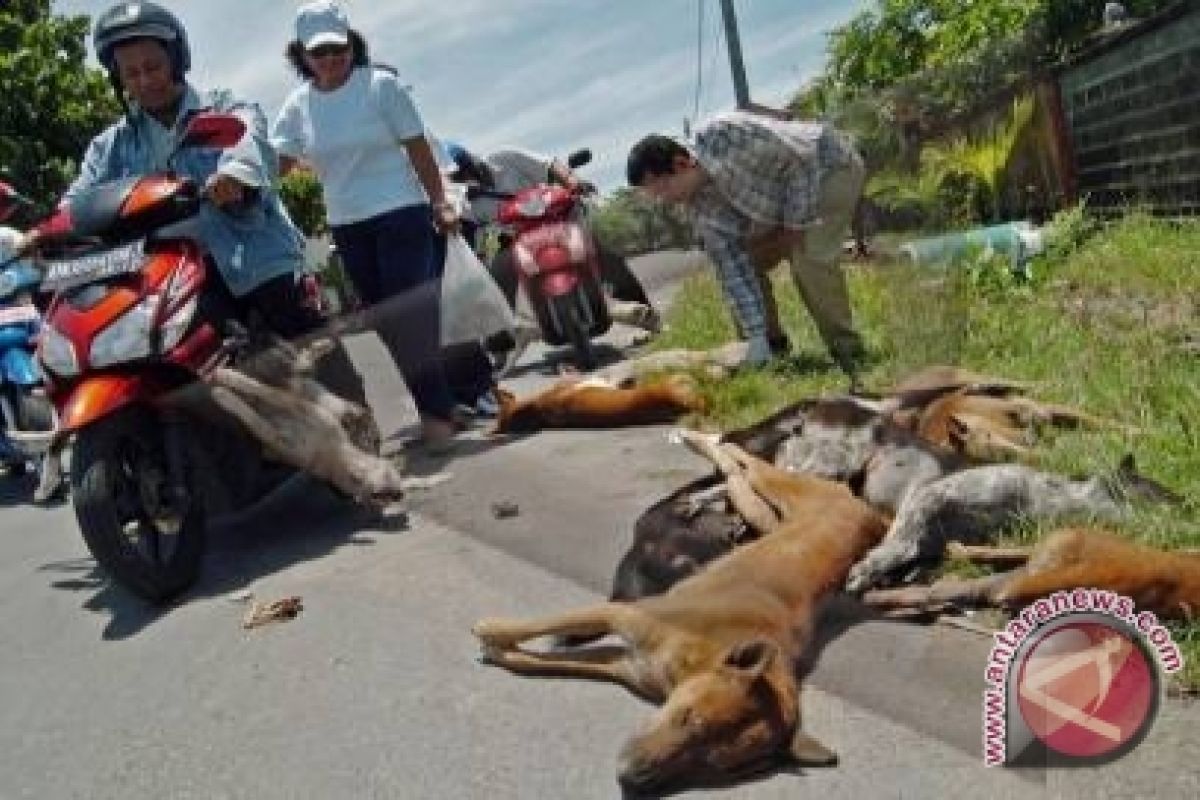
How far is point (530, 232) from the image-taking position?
28.2 feet

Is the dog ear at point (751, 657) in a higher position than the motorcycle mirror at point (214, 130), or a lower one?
lower

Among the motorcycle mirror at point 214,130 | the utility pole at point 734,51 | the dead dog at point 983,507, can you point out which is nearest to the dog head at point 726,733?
the dead dog at point 983,507

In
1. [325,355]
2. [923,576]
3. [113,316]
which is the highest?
[113,316]

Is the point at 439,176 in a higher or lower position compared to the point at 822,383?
higher

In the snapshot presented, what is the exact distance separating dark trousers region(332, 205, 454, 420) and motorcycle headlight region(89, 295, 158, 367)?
1.74 metres

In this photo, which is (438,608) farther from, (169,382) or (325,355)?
(325,355)

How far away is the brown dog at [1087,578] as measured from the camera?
287 centimetres

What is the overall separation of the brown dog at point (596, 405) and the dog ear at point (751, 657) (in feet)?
10.5

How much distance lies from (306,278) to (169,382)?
53.1 inches

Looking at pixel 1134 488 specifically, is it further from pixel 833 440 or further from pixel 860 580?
pixel 833 440

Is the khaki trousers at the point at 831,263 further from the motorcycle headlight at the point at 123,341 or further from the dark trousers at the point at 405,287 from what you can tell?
the motorcycle headlight at the point at 123,341

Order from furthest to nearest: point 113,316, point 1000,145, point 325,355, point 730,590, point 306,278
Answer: point 1000,145 → point 306,278 → point 325,355 → point 113,316 → point 730,590

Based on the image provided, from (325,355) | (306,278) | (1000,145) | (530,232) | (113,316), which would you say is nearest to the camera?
(113,316)

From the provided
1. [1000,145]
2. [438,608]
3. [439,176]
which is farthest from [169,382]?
[1000,145]
